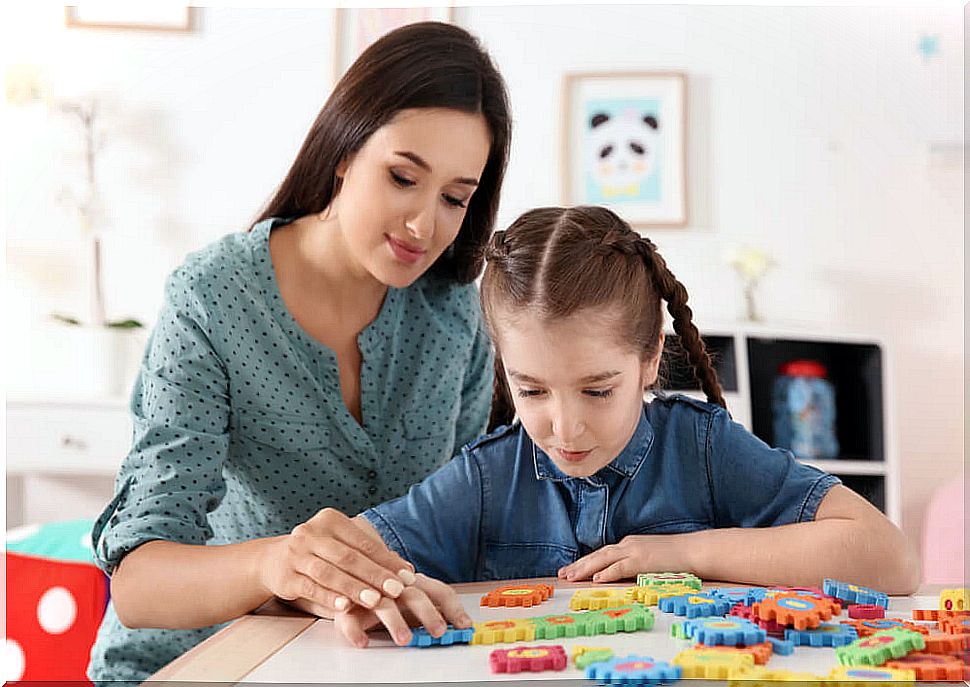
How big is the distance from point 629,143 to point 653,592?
2.04m

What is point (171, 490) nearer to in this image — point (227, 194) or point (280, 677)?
point (280, 677)

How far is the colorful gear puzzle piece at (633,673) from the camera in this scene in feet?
1.61

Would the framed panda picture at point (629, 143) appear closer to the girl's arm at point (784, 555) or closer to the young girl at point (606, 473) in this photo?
the young girl at point (606, 473)

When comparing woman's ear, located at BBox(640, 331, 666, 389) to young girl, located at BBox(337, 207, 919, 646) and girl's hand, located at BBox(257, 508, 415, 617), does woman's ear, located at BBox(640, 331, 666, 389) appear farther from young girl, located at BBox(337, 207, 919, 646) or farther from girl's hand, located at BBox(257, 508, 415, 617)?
girl's hand, located at BBox(257, 508, 415, 617)

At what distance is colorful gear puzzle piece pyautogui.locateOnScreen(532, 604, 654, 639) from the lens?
0.59m

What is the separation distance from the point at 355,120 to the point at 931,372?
2103 millimetres

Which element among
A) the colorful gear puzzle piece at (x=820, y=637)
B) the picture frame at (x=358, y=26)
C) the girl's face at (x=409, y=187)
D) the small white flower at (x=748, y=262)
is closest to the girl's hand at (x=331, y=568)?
the colorful gear puzzle piece at (x=820, y=637)

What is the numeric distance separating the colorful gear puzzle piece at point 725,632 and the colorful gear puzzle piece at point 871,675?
0.05 meters

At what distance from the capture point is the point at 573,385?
0.79m

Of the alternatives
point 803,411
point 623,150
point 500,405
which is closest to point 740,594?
point 500,405

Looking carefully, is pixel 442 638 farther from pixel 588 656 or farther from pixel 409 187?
pixel 409 187

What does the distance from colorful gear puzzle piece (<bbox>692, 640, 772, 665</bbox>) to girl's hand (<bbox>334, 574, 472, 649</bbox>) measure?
143mm

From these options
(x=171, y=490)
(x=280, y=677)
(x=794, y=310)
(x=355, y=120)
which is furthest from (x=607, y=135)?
(x=280, y=677)

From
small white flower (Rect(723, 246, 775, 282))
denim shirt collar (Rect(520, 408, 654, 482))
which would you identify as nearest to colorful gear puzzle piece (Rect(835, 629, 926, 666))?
denim shirt collar (Rect(520, 408, 654, 482))
